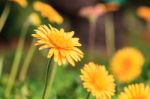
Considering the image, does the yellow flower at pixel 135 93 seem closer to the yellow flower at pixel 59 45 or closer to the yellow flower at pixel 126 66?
the yellow flower at pixel 59 45

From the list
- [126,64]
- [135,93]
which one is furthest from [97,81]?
[126,64]

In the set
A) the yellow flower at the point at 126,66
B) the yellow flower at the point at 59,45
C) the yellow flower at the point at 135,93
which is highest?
the yellow flower at the point at 126,66

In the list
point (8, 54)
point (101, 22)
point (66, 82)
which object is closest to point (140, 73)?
point (66, 82)

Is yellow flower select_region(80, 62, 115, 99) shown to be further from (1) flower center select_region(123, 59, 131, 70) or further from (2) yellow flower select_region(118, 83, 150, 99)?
(1) flower center select_region(123, 59, 131, 70)

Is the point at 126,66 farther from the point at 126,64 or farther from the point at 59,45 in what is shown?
the point at 59,45

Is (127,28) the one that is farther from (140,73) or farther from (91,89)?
(91,89)

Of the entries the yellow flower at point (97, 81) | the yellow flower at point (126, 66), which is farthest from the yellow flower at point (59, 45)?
the yellow flower at point (126, 66)
